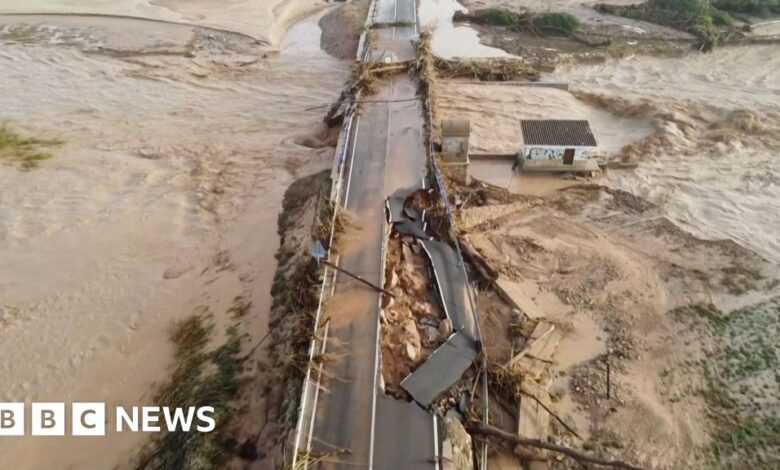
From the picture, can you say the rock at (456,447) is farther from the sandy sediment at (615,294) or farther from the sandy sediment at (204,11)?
the sandy sediment at (204,11)

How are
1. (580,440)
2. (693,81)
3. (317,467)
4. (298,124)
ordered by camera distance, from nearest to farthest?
(317,467), (580,440), (298,124), (693,81)

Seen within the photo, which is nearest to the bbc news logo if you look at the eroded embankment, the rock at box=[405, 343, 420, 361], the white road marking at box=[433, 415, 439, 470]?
the eroded embankment

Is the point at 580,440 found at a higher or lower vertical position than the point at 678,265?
lower

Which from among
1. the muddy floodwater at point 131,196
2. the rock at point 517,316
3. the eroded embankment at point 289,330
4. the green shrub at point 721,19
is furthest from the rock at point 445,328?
the green shrub at point 721,19

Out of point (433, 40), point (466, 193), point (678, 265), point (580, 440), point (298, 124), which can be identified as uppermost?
point (433, 40)

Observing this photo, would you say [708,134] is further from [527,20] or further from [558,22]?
[527,20]

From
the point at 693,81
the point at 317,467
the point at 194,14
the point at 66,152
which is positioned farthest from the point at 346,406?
the point at 194,14

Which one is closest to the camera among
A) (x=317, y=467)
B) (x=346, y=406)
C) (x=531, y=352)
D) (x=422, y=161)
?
(x=317, y=467)

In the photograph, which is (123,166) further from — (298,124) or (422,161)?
(422,161)
